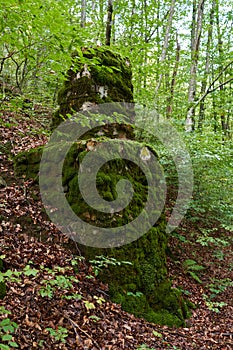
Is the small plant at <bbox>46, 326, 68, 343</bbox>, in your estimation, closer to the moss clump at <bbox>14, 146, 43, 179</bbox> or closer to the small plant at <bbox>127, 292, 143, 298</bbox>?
the small plant at <bbox>127, 292, 143, 298</bbox>

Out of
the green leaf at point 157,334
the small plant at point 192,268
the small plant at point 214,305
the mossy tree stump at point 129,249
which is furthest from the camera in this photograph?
the small plant at point 192,268

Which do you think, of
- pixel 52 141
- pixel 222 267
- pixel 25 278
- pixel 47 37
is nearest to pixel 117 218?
pixel 25 278

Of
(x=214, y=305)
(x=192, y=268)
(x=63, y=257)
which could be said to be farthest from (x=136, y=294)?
(x=192, y=268)

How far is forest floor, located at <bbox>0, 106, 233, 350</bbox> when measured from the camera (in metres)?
3.05

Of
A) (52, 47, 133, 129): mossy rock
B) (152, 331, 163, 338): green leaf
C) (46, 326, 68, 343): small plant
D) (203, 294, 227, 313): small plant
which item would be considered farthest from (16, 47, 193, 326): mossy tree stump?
(46, 326, 68, 343): small plant

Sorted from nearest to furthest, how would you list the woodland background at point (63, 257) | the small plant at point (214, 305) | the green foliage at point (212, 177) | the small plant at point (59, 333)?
1. the small plant at point (59, 333)
2. the woodland background at point (63, 257)
3. the small plant at point (214, 305)
4. the green foliage at point (212, 177)

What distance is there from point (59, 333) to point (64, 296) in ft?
1.94

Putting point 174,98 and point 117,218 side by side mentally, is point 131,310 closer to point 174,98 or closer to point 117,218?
point 117,218

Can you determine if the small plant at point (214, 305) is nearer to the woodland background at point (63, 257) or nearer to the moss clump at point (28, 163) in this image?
the woodland background at point (63, 257)

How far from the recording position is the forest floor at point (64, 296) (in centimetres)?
305

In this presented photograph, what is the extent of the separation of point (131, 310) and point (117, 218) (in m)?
1.44

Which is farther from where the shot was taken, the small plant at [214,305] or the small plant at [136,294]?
the small plant at [214,305]

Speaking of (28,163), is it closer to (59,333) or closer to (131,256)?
(131,256)

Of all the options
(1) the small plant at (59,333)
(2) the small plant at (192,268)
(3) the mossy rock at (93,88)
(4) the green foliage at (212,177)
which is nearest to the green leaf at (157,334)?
(1) the small plant at (59,333)
